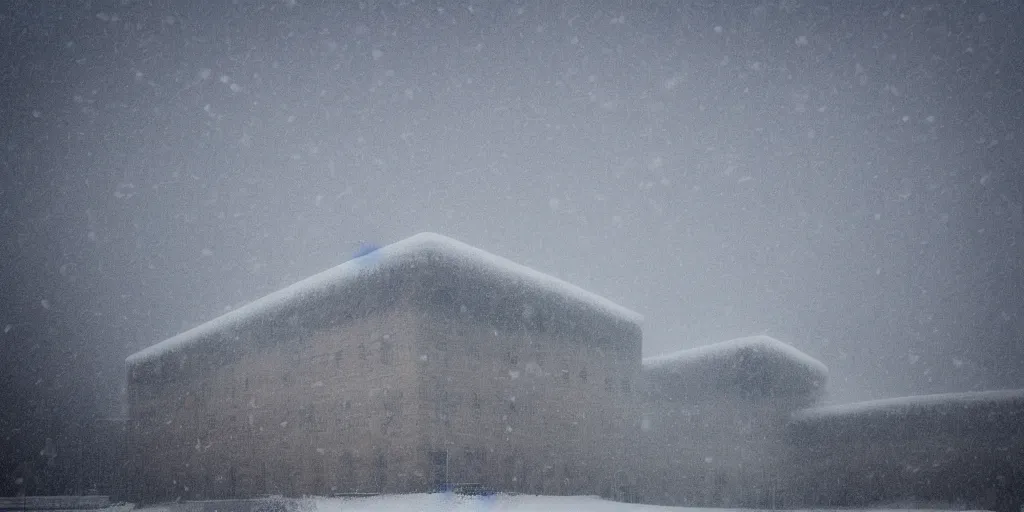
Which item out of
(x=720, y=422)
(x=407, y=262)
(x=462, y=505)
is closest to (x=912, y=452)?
(x=720, y=422)

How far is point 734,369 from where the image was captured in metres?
24.0

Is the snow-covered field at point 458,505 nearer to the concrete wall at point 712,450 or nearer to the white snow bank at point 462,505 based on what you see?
the white snow bank at point 462,505

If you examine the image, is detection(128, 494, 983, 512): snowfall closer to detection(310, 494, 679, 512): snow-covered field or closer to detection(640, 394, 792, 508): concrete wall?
detection(310, 494, 679, 512): snow-covered field

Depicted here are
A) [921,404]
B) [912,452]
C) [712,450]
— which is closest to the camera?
[912,452]

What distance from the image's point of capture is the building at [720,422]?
75.4 feet

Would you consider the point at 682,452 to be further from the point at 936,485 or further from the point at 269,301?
the point at 269,301

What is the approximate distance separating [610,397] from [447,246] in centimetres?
702

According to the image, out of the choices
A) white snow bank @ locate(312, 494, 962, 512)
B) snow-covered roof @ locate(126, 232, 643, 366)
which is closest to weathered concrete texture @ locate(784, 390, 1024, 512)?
snow-covered roof @ locate(126, 232, 643, 366)

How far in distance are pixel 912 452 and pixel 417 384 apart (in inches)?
556

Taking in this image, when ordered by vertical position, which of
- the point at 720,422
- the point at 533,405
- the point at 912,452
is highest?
the point at 533,405

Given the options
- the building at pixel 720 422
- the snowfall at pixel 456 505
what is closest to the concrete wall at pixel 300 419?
the snowfall at pixel 456 505

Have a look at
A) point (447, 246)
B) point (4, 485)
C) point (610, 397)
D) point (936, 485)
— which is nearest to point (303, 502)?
point (447, 246)

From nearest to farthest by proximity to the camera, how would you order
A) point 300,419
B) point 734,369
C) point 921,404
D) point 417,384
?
point 417,384
point 300,419
point 921,404
point 734,369

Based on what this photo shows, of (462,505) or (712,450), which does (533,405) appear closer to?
(462,505)
